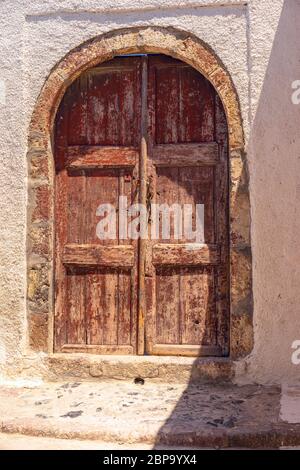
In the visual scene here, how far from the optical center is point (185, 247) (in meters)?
4.29

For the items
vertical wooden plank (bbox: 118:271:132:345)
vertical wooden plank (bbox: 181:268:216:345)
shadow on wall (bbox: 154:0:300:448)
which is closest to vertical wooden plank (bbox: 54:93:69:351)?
vertical wooden plank (bbox: 118:271:132:345)

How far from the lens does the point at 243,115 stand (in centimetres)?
414

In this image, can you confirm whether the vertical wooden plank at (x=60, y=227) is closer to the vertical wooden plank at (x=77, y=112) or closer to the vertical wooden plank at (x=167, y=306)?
the vertical wooden plank at (x=77, y=112)

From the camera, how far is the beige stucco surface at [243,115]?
13.3ft

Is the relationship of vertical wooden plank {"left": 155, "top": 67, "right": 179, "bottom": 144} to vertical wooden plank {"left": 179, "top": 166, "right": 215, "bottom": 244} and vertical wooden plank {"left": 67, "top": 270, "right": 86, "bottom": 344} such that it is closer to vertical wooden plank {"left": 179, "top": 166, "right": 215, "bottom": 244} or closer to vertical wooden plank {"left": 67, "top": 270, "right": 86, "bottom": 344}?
vertical wooden plank {"left": 179, "top": 166, "right": 215, "bottom": 244}

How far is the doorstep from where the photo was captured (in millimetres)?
4066

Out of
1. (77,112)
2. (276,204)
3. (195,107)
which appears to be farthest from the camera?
(77,112)

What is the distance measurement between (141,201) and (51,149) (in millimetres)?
842

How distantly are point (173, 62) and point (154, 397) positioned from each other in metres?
2.59

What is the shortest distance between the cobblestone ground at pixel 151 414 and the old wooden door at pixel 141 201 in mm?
433

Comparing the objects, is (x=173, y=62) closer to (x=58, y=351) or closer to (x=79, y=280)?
(x=79, y=280)

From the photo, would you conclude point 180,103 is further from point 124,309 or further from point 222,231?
point 124,309

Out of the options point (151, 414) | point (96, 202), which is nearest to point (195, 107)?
point (96, 202)

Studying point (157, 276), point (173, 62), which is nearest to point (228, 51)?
point (173, 62)
